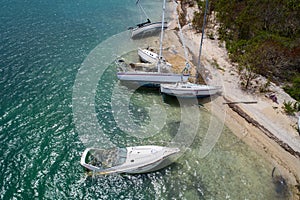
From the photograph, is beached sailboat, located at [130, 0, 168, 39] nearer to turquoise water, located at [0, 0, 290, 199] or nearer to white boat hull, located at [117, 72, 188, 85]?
turquoise water, located at [0, 0, 290, 199]

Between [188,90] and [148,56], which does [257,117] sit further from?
[148,56]

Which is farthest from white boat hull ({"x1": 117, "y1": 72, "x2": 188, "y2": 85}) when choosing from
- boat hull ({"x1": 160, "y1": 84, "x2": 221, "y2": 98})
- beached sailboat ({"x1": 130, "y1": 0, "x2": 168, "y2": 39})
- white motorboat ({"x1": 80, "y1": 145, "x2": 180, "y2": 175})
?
beached sailboat ({"x1": 130, "y1": 0, "x2": 168, "y2": 39})

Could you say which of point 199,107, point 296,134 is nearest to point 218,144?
point 199,107

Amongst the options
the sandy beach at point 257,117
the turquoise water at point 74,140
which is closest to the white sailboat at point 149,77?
the turquoise water at point 74,140

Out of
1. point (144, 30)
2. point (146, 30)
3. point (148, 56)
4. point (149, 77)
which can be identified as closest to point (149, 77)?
point (149, 77)

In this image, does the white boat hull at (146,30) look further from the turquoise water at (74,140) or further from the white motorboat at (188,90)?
the white motorboat at (188,90)
